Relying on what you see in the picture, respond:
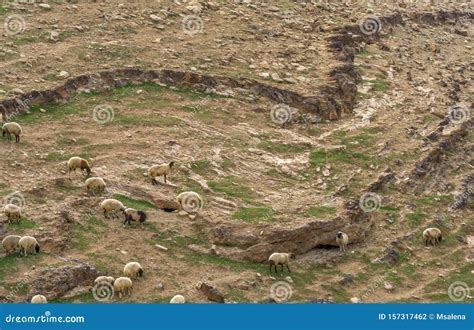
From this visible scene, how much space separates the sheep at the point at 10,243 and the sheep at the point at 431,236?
12163 millimetres

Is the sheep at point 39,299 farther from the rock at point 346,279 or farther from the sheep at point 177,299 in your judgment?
the rock at point 346,279

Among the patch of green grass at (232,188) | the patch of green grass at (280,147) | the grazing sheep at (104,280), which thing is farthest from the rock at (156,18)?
the grazing sheep at (104,280)

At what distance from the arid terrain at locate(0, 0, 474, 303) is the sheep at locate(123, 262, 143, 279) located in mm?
369

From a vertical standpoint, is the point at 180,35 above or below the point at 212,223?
above

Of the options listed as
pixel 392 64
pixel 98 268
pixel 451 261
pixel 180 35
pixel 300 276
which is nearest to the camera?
pixel 98 268

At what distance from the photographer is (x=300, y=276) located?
80.4 ft

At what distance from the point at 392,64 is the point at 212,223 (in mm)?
16818

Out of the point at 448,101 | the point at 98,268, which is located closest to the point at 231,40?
the point at 448,101

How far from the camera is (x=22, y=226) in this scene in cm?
2330

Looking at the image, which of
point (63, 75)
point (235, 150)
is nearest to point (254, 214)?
point (235, 150)

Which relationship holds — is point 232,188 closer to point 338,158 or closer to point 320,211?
point 320,211

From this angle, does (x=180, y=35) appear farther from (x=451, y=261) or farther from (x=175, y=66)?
(x=451, y=261)

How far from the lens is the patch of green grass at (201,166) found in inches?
1088

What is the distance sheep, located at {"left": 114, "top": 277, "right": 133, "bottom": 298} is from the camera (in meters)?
21.9
